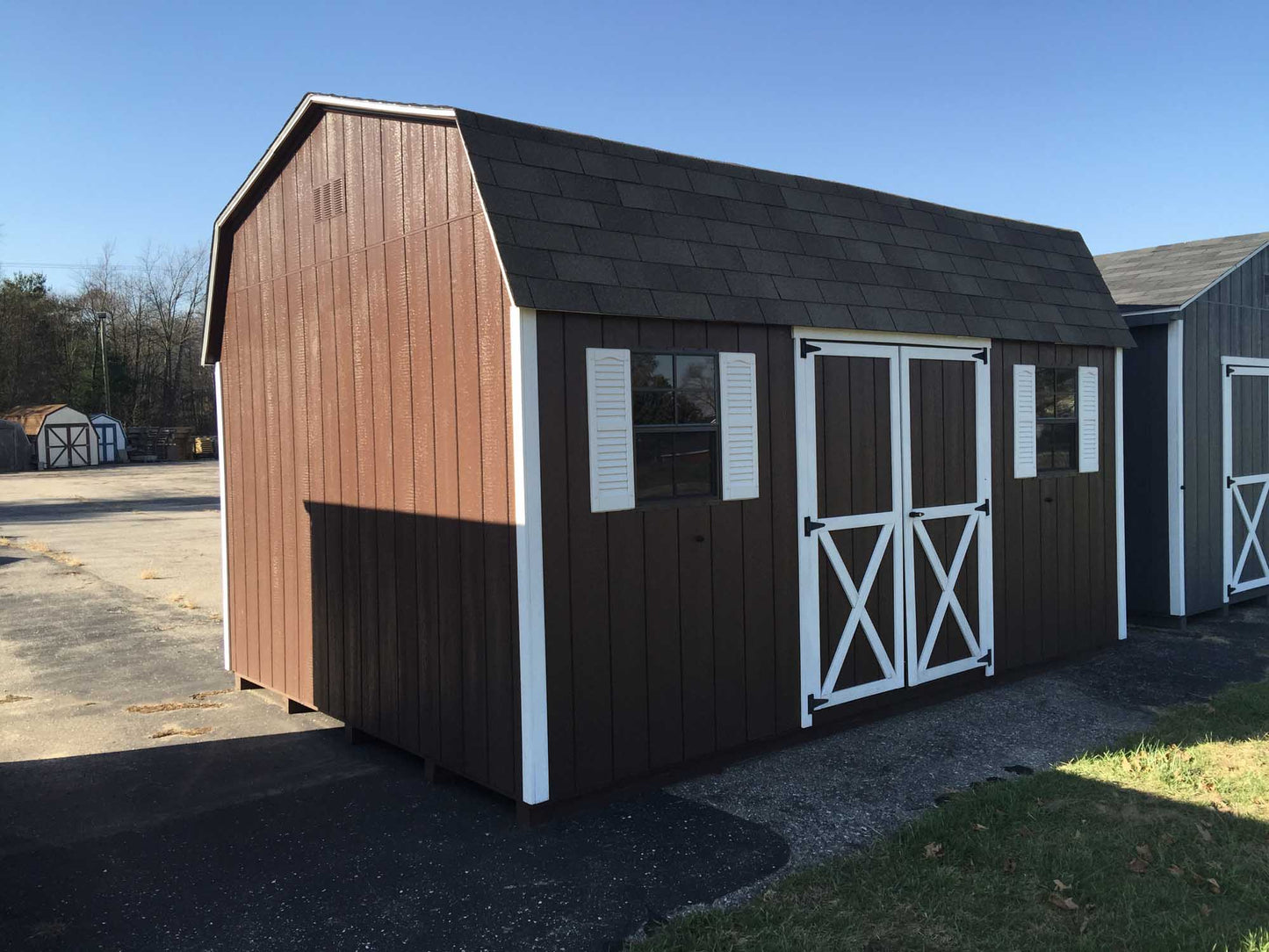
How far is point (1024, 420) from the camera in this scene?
268 inches

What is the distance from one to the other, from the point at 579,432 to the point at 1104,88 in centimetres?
1225

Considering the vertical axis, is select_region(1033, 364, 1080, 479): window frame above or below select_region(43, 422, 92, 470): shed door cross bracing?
below

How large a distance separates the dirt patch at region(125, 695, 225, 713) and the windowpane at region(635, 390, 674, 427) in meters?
3.90

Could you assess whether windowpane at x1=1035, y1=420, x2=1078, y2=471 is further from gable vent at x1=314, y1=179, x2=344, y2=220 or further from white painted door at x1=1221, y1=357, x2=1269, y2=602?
gable vent at x1=314, y1=179, x2=344, y2=220

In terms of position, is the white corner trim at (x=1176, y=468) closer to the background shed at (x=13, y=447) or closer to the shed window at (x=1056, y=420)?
the shed window at (x=1056, y=420)

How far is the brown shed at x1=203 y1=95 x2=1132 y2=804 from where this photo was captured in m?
4.43

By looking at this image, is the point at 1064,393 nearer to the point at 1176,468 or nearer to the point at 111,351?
the point at 1176,468

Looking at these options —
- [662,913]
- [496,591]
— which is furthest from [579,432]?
[662,913]

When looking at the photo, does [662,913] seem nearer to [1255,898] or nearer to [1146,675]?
[1255,898]

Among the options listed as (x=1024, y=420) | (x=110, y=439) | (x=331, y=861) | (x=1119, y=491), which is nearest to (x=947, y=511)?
(x=1024, y=420)

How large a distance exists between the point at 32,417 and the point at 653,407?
40.3m

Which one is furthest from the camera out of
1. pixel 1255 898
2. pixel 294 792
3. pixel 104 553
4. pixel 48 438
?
pixel 48 438

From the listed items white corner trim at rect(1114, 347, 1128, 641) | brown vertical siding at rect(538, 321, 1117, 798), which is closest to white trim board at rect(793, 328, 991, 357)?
brown vertical siding at rect(538, 321, 1117, 798)

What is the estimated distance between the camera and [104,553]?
14.2 metres
